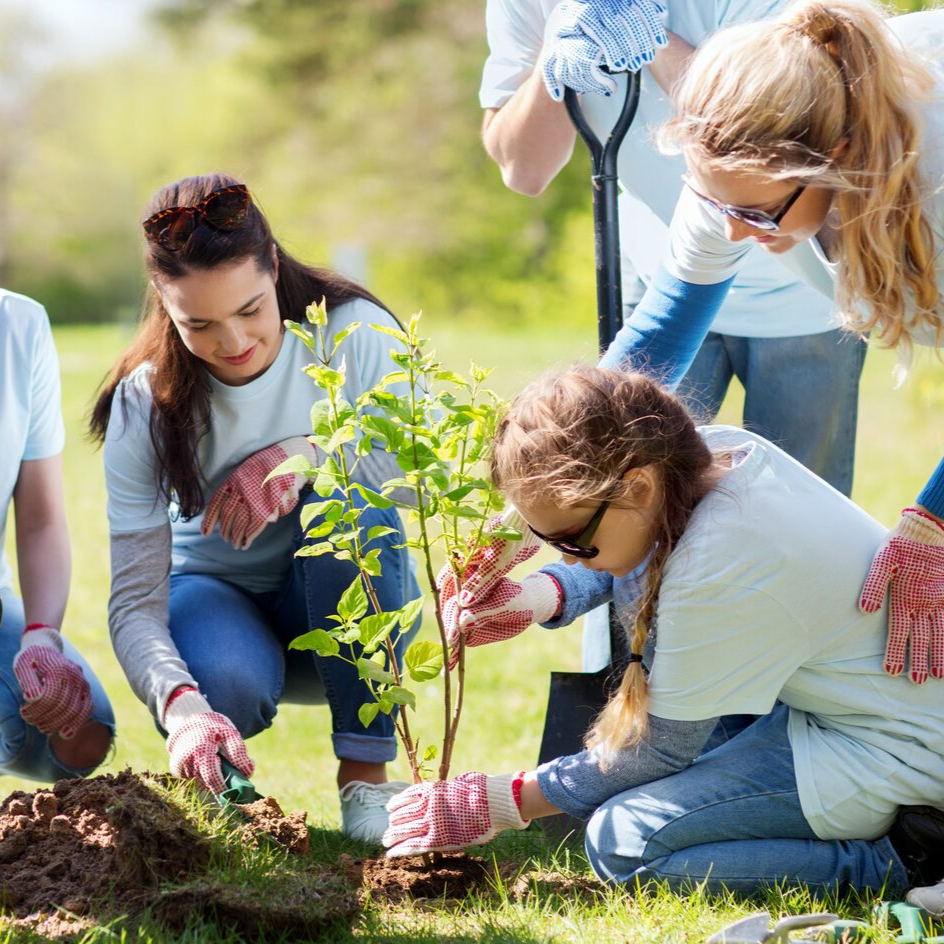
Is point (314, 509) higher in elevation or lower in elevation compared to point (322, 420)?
lower

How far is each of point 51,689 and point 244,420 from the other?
718 millimetres

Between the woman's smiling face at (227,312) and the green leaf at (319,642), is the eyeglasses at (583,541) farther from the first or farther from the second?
the woman's smiling face at (227,312)

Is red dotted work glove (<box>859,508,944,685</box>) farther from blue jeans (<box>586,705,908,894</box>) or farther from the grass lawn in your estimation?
the grass lawn

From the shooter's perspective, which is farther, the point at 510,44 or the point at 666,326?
the point at 510,44

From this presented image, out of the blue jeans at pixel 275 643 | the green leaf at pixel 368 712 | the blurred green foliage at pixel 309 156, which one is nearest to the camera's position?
the green leaf at pixel 368 712

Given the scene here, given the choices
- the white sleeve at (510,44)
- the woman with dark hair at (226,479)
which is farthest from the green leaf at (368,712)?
the white sleeve at (510,44)

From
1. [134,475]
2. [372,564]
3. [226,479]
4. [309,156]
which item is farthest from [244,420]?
[309,156]

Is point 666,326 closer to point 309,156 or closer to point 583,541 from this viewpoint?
point 583,541

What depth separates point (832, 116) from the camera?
202 cm

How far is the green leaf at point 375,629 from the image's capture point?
226 centimetres

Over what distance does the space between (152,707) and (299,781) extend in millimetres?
1088

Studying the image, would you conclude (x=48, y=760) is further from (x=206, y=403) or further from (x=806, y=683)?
(x=806, y=683)

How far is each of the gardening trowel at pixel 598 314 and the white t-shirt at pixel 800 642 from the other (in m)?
0.55

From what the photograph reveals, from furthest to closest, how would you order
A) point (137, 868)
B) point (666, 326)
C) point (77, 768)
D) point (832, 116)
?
point (77, 768)
point (666, 326)
point (137, 868)
point (832, 116)
